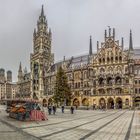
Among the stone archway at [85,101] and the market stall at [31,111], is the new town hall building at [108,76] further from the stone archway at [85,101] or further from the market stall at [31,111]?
the market stall at [31,111]

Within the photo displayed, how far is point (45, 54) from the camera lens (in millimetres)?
163750

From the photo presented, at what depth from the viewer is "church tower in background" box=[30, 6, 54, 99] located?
161 meters

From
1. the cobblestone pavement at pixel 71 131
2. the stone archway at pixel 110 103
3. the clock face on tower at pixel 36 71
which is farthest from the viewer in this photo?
the clock face on tower at pixel 36 71

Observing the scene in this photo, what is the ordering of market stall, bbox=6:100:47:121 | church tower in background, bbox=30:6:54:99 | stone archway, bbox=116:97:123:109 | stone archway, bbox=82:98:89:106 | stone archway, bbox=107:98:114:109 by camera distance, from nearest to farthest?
market stall, bbox=6:100:47:121, stone archway, bbox=116:97:123:109, stone archway, bbox=107:98:114:109, stone archway, bbox=82:98:89:106, church tower in background, bbox=30:6:54:99

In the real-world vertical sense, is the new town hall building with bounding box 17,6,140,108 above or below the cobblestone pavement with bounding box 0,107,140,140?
above

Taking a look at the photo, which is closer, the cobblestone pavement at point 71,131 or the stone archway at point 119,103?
the cobblestone pavement at point 71,131

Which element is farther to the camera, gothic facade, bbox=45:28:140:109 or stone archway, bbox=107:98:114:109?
stone archway, bbox=107:98:114:109

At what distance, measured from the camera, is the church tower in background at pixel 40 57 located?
6334 inches

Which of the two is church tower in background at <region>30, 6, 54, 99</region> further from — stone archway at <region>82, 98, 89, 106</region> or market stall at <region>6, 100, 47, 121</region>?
market stall at <region>6, 100, 47, 121</region>

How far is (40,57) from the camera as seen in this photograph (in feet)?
527

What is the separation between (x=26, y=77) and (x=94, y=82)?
81.0m

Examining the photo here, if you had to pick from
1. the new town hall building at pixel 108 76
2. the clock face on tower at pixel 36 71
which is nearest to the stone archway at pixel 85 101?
the new town hall building at pixel 108 76

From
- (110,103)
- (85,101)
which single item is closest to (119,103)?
(110,103)

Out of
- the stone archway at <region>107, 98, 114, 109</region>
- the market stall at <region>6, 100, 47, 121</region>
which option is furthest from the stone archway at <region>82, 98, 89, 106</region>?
the market stall at <region>6, 100, 47, 121</region>
